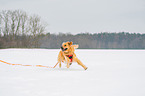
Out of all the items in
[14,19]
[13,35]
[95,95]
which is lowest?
[95,95]

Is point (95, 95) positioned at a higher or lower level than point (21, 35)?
lower

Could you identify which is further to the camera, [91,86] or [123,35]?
[123,35]

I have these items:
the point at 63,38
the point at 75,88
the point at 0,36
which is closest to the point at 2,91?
→ the point at 75,88

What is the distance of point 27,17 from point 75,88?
40484 mm

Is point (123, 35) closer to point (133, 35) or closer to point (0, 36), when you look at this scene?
point (133, 35)

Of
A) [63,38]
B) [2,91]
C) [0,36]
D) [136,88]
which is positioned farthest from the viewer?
[63,38]

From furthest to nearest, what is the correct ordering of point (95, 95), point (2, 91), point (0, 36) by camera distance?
1. point (0, 36)
2. point (2, 91)
3. point (95, 95)

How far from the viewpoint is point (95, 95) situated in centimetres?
341

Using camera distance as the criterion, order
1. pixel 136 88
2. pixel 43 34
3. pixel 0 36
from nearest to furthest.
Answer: pixel 136 88
pixel 0 36
pixel 43 34

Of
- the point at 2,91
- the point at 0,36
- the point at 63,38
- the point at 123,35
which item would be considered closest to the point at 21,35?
the point at 0,36

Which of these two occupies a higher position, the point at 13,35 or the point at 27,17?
the point at 27,17

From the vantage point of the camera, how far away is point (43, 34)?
4212 centimetres

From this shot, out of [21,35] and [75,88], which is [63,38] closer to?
[21,35]

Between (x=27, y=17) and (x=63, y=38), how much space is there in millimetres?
20765
